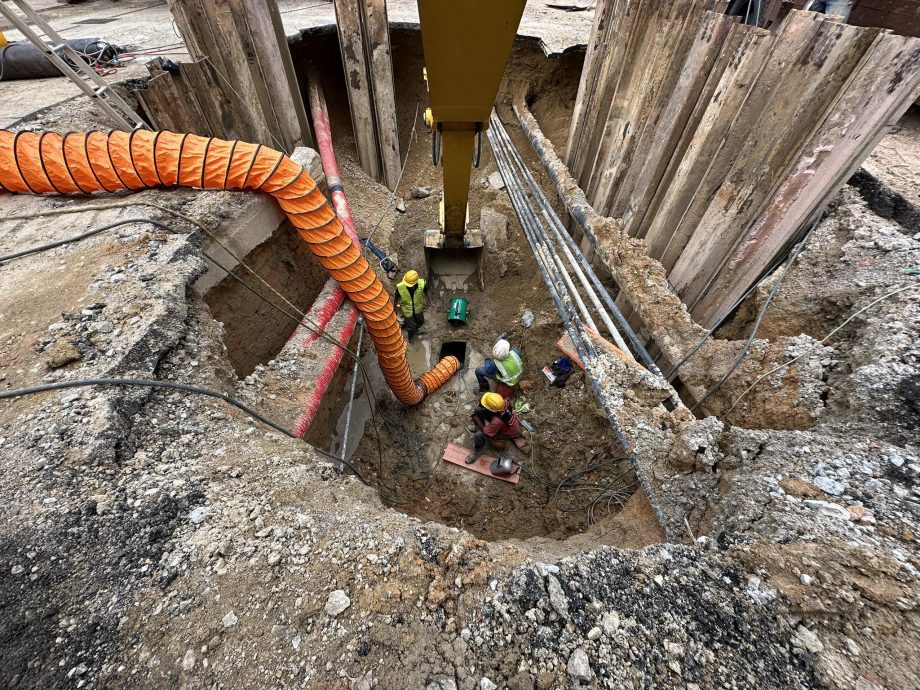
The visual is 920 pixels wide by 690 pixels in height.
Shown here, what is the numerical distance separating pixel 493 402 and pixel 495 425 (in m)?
0.37

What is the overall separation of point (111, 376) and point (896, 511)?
4425 millimetres

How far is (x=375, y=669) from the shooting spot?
162 cm

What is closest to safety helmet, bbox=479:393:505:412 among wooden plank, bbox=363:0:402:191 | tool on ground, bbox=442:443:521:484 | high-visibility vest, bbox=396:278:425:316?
tool on ground, bbox=442:443:521:484

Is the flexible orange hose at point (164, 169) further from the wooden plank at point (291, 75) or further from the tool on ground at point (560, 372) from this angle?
the wooden plank at point (291, 75)

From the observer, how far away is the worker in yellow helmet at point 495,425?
468 centimetres

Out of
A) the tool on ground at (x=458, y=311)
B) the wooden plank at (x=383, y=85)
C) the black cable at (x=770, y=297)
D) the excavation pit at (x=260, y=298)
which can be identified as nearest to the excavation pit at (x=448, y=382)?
the excavation pit at (x=260, y=298)

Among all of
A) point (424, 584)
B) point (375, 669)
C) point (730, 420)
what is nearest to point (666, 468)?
point (730, 420)

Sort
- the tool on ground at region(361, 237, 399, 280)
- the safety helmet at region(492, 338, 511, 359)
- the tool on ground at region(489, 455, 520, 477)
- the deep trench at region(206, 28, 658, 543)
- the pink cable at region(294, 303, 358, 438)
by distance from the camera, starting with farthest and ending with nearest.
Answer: the tool on ground at region(361, 237, 399, 280), the safety helmet at region(492, 338, 511, 359), the tool on ground at region(489, 455, 520, 477), the deep trench at region(206, 28, 658, 543), the pink cable at region(294, 303, 358, 438)

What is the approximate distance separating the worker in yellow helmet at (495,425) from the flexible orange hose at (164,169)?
8.00ft

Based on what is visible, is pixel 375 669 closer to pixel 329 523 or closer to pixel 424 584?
pixel 424 584

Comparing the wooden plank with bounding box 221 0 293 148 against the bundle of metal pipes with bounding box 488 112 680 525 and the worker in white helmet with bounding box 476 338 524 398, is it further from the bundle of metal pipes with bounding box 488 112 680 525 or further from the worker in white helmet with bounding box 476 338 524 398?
the worker in white helmet with bounding box 476 338 524 398

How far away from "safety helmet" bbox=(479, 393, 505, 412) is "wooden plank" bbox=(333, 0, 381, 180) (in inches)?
241

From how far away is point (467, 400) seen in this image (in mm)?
5895

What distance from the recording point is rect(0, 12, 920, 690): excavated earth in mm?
1594
